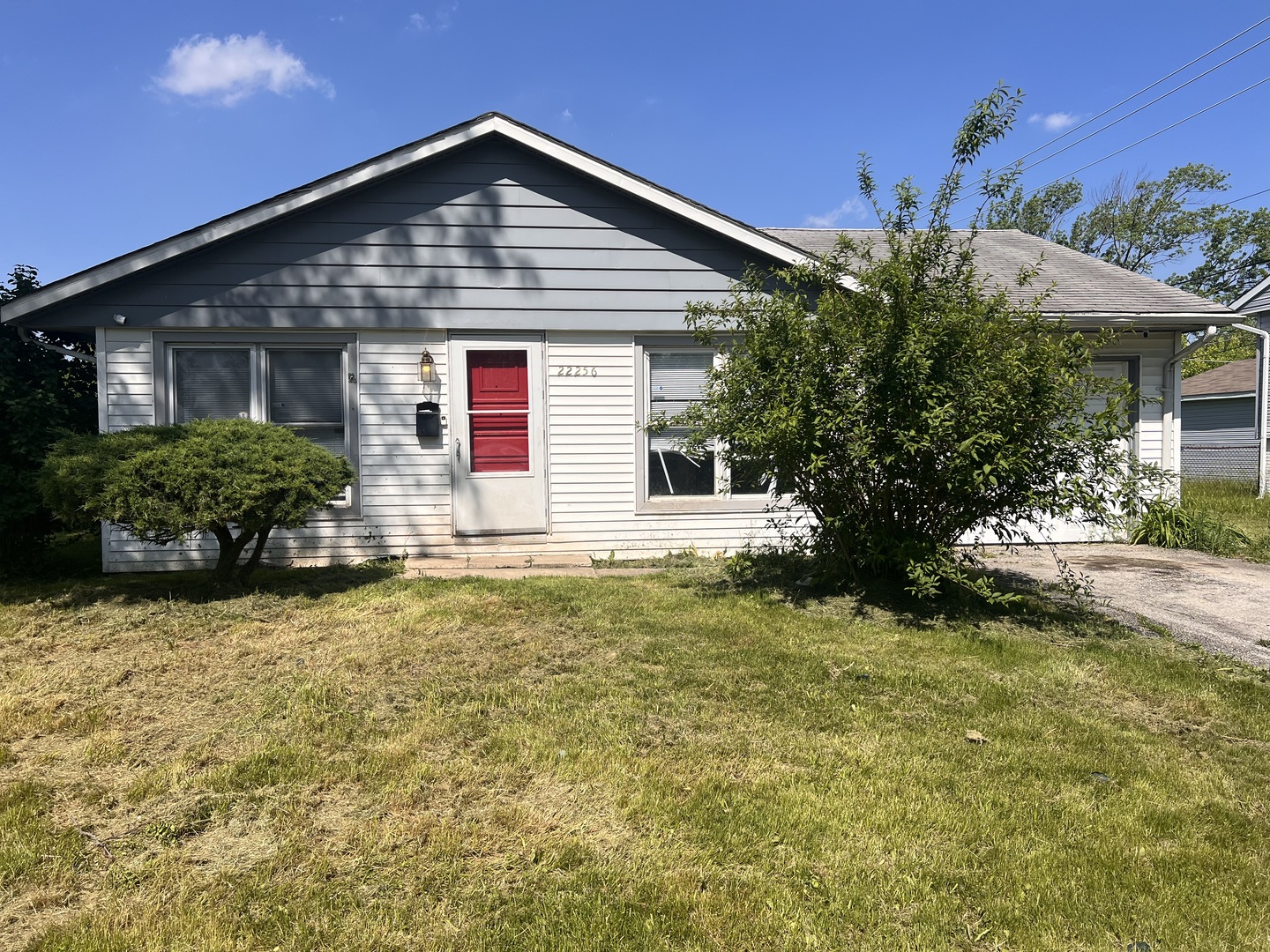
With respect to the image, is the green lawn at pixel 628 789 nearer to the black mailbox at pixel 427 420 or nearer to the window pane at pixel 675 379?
the black mailbox at pixel 427 420

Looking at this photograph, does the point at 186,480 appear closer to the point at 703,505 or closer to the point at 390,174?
the point at 390,174

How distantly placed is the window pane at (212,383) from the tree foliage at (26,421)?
101 centimetres

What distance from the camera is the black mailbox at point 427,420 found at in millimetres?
7406

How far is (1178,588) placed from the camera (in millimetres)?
6363

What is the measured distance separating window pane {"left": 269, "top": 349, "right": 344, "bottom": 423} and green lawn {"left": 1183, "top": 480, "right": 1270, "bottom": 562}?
391 inches

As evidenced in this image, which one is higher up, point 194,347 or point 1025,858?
point 194,347

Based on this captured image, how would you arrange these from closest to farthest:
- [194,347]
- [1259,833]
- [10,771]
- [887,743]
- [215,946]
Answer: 1. [215,946]
2. [1259,833]
3. [10,771]
4. [887,743]
5. [194,347]

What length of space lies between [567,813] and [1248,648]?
4.67 meters

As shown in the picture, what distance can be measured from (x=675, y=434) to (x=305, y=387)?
3.93 metres

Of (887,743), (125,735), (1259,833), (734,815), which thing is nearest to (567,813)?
(734,815)

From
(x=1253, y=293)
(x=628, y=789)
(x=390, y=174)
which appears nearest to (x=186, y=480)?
(x=390, y=174)

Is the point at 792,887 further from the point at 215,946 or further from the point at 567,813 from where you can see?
the point at 215,946

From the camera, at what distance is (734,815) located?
2.64m

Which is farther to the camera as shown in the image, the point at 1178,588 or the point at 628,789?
the point at 1178,588
